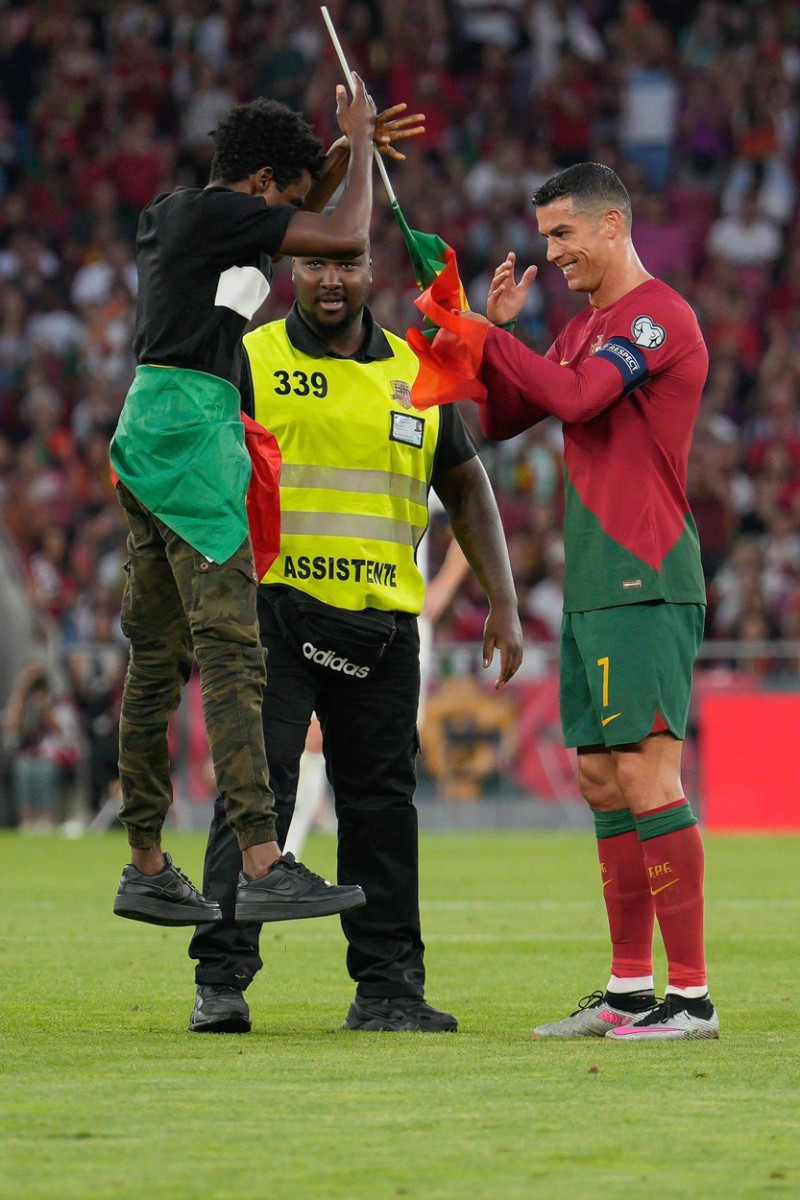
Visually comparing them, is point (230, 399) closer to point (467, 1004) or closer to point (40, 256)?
point (467, 1004)

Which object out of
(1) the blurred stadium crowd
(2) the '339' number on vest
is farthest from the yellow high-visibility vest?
(1) the blurred stadium crowd

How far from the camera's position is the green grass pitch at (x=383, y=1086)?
3.34 meters

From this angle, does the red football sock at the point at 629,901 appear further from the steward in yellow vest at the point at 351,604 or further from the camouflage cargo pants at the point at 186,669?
the camouflage cargo pants at the point at 186,669

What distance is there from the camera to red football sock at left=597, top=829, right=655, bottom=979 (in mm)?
5488

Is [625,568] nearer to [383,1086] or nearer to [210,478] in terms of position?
[210,478]

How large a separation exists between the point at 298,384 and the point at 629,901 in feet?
5.42

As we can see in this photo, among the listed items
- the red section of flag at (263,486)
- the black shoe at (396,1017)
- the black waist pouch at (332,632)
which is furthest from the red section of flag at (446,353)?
the black shoe at (396,1017)

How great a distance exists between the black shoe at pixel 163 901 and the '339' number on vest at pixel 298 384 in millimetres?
1353

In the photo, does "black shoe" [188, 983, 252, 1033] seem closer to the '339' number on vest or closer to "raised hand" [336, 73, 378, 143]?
the '339' number on vest

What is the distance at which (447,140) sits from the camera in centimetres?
2127

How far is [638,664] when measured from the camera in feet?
17.2

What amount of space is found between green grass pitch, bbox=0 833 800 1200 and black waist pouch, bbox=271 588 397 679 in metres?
0.97

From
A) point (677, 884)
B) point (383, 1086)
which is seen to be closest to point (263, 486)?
point (677, 884)

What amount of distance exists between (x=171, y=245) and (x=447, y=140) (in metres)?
16.7
